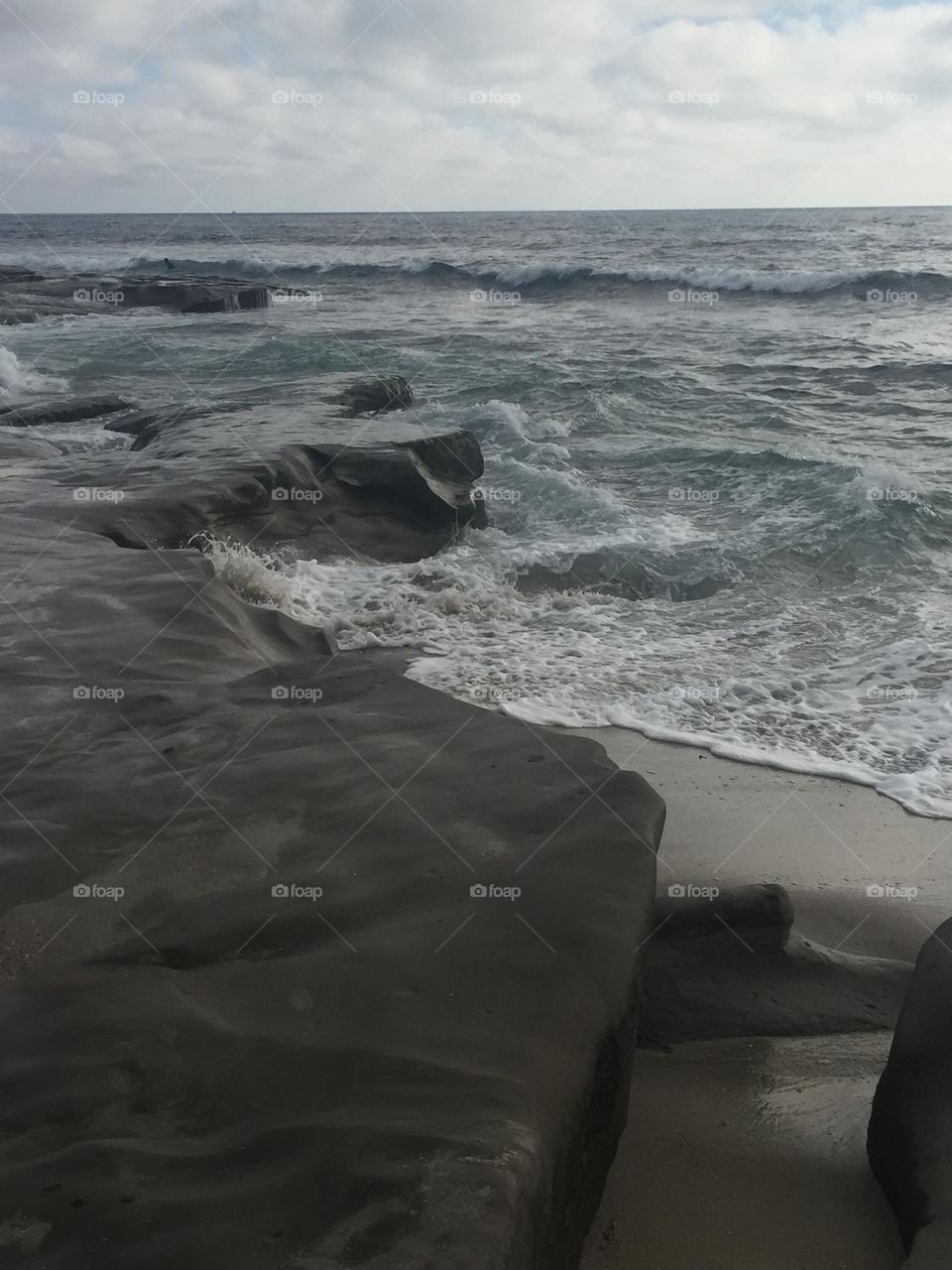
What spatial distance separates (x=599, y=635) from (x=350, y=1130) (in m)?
4.61

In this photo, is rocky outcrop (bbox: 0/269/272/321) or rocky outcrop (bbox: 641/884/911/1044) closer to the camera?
rocky outcrop (bbox: 641/884/911/1044)

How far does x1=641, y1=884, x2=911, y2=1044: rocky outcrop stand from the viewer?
3.20 meters

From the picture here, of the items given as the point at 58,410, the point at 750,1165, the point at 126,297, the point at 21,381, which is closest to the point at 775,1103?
the point at 750,1165

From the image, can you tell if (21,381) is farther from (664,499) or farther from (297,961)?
(297,961)

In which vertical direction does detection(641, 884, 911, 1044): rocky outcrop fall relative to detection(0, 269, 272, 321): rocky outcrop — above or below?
below

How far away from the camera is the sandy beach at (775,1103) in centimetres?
246

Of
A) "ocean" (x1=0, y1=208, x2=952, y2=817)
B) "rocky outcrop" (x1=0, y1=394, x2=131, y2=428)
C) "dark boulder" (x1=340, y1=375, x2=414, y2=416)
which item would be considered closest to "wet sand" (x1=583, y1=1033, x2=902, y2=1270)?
"ocean" (x1=0, y1=208, x2=952, y2=817)

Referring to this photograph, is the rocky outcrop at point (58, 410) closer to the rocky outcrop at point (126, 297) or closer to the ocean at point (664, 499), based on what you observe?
the ocean at point (664, 499)

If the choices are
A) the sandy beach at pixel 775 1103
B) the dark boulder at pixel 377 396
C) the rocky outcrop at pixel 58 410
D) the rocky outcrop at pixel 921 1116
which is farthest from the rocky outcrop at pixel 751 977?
the rocky outcrop at pixel 58 410

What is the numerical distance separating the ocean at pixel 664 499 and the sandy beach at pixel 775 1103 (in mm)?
616

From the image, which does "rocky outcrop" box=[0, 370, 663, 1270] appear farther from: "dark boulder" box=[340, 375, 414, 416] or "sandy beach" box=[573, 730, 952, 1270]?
"dark boulder" box=[340, 375, 414, 416]

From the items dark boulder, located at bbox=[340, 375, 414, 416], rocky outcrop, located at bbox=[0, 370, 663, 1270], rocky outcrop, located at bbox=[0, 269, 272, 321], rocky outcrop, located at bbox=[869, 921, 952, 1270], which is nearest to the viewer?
rocky outcrop, located at bbox=[0, 370, 663, 1270]

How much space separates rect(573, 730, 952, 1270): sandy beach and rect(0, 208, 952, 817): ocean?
2.02ft

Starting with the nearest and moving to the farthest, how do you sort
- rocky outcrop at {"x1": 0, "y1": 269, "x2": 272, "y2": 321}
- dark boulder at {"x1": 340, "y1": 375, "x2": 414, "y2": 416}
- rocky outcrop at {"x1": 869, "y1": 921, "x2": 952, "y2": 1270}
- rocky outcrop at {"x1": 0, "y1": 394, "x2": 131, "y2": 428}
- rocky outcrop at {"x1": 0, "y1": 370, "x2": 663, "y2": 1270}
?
rocky outcrop at {"x1": 0, "y1": 370, "x2": 663, "y2": 1270} < rocky outcrop at {"x1": 869, "y1": 921, "x2": 952, "y2": 1270} < rocky outcrop at {"x1": 0, "y1": 394, "x2": 131, "y2": 428} < dark boulder at {"x1": 340, "y1": 375, "x2": 414, "y2": 416} < rocky outcrop at {"x1": 0, "y1": 269, "x2": 272, "y2": 321}
